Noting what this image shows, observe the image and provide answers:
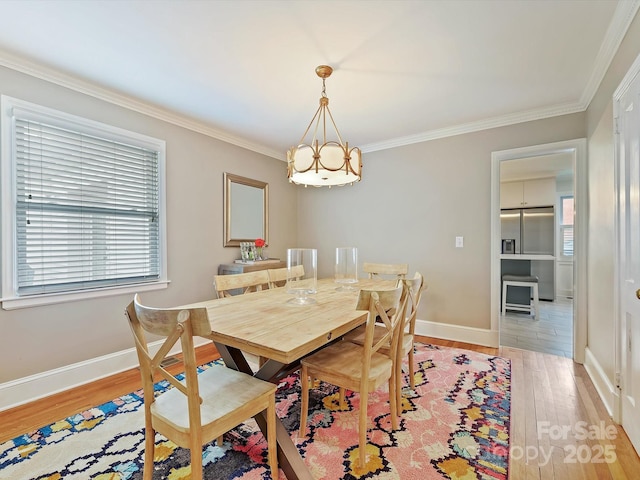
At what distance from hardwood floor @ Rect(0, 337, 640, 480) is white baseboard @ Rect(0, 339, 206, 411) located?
0.22ft

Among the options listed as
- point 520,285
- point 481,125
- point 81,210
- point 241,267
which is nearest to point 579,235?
point 481,125

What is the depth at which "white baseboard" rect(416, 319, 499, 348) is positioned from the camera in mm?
3148

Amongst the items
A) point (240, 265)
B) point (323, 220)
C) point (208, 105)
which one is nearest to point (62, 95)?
point (208, 105)

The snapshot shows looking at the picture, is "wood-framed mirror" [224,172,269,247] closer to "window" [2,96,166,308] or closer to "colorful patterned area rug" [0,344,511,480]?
"window" [2,96,166,308]

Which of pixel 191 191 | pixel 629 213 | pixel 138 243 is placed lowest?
pixel 138 243

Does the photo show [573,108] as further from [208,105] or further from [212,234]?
[212,234]

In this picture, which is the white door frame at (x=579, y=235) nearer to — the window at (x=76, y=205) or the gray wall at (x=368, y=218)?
the gray wall at (x=368, y=218)

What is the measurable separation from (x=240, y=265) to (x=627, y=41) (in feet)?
11.3

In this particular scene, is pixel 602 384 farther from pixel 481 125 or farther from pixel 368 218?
pixel 368 218

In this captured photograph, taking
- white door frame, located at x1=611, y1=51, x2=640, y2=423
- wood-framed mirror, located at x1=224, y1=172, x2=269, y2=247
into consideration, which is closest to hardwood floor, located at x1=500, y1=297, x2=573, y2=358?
white door frame, located at x1=611, y1=51, x2=640, y2=423

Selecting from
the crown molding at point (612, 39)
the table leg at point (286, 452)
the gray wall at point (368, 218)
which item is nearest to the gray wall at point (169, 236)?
the gray wall at point (368, 218)

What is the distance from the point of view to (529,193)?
5.70m

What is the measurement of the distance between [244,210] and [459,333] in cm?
295

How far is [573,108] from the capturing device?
2.78 meters
